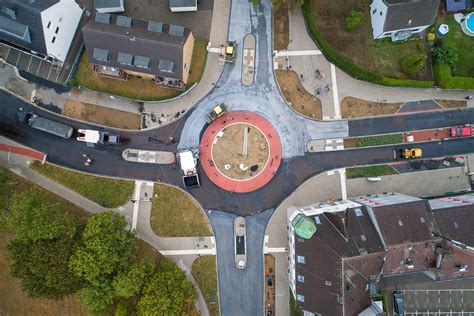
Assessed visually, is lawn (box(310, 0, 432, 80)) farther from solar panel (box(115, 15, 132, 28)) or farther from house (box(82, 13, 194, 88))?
solar panel (box(115, 15, 132, 28))

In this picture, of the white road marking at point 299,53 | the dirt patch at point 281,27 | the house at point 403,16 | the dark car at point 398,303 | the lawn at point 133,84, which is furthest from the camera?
the dirt patch at point 281,27

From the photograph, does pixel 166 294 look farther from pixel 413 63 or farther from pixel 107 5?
pixel 413 63

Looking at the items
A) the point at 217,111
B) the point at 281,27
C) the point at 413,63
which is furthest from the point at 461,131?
the point at 217,111

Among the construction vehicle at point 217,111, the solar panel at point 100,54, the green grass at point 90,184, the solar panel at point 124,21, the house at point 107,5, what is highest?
the house at point 107,5

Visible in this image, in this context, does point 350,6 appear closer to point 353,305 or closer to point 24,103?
point 353,305

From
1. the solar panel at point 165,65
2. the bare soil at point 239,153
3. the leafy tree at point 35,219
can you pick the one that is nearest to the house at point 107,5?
the solar panel at point 165,65

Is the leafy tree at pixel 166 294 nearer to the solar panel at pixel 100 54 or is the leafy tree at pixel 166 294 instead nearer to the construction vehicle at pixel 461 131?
the solar panel at pixel 100 54
